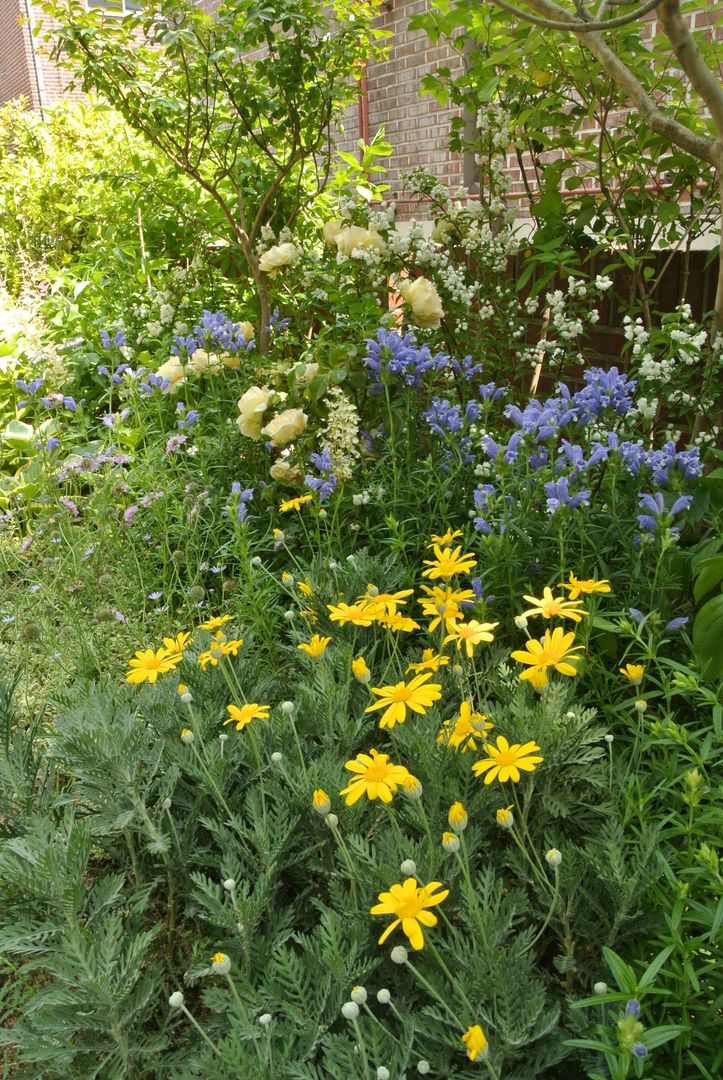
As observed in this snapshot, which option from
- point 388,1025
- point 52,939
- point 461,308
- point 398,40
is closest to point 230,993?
point 388,1025

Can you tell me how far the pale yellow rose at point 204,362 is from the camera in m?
3.67

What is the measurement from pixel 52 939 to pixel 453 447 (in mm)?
1710

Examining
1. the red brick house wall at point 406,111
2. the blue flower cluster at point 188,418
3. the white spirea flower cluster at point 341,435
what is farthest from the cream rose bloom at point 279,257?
the red brick house wall at point 406,111

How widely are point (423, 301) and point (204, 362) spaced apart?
3.29ft

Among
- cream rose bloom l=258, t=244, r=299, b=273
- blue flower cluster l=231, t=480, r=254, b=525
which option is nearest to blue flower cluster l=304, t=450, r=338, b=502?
blue flower cluster l=231, t=480, r=254, b=525

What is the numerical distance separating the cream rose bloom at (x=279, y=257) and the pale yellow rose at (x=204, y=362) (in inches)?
19.8

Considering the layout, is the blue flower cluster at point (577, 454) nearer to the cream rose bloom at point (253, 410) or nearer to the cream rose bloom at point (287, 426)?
the cream rose bloom at point (287, 426)

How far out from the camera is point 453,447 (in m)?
2.73

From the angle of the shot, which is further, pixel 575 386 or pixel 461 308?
pixel 575 386

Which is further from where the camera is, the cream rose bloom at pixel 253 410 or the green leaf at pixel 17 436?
the green leaf at pixel 17 436

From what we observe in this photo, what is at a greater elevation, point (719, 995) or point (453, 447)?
point (453, 447)

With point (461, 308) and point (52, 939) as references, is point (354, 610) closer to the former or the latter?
point (52, 939)

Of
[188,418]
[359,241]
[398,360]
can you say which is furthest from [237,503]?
[359,241]

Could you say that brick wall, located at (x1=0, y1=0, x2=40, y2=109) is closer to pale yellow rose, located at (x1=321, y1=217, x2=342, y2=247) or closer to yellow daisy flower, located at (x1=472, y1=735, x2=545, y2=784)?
pale yellow rose, located at (x1=321, y1=217, x2=342, y2=247)
